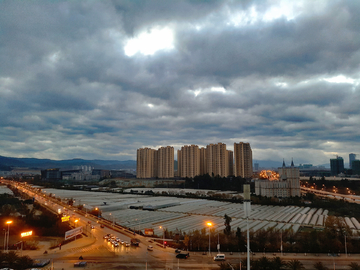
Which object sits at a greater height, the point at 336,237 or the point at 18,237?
the point at 336,237

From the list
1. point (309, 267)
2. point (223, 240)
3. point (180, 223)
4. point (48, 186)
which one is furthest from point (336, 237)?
point (48, 186)

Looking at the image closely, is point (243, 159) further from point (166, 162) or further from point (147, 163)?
point (147, 163)

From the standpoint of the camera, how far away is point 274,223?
3100cm

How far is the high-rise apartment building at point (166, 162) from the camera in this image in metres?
99.4

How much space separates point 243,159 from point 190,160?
20.7m

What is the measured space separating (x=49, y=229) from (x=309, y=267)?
2686 cm

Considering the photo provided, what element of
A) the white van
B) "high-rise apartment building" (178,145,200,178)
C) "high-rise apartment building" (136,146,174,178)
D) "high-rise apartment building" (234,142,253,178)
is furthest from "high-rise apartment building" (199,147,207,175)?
the white van

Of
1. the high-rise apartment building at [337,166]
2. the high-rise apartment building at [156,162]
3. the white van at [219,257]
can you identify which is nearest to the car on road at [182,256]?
the white van at [219,257]

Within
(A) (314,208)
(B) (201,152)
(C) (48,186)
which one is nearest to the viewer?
(A) (314,208)

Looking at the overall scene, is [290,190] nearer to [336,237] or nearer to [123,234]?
[336,237]

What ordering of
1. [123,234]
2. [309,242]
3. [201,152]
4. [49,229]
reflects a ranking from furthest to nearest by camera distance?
[201,152]
[49,229]
[123,234]
[309,242]

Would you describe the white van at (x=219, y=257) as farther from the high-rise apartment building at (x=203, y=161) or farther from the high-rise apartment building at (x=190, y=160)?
the high-rise apartment building at (x=203, y=161)

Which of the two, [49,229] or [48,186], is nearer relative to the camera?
[49,229]

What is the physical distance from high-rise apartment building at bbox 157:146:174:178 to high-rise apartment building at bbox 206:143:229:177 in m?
16.8
